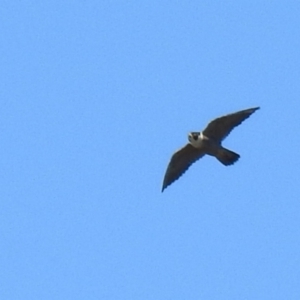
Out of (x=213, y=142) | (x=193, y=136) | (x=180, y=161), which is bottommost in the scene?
(x=213, y=142)

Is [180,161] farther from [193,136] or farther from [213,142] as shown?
[213,142]

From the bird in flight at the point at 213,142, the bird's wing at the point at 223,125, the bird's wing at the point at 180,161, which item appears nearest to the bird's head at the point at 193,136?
the bird in flight at the point at 213,142

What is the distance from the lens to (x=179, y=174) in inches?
1330

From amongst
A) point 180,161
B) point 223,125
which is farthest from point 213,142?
point 180,161

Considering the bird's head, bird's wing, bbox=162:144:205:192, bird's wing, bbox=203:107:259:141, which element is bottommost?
bird's wing, bbox=203:107:259:141

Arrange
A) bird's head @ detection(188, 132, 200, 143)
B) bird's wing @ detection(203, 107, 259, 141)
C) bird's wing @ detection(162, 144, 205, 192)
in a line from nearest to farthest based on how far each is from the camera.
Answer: bird's wing @ detection(203, 107, 259, 141)
bird's head @ detection(188, 132, 200, 143)
bird's wing @ detection(162, 144, 205, 192)

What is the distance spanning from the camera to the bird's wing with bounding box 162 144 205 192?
33.6m

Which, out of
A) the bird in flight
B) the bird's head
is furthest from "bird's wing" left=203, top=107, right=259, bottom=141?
the bird's head

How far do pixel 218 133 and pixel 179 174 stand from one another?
4.46 feet

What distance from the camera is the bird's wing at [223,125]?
3262 cm

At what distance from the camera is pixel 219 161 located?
33.1 metres

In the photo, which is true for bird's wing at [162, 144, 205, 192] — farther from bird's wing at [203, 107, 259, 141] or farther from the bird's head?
bird's wing at [203, 107, 259, 141]

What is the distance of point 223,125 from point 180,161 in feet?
4.56

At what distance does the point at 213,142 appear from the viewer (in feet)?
108
